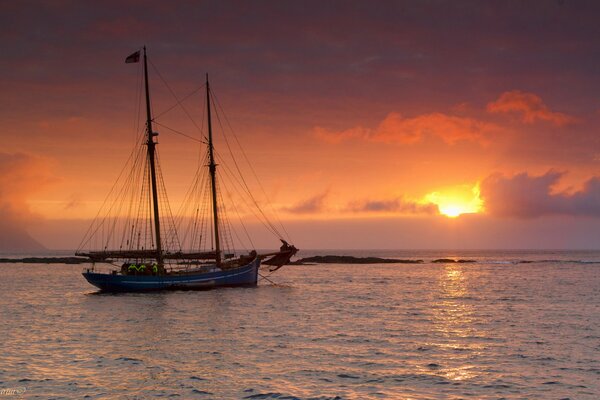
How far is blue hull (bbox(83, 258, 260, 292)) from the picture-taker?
61.2 metres

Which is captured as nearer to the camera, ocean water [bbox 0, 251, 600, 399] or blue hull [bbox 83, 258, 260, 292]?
ocean water [bbox 0, 251, 600, 399]

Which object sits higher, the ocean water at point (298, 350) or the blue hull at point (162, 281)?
the blue hull at point (162, 281)

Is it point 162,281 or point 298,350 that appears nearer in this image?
point 298,350

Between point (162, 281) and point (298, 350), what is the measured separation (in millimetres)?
36600

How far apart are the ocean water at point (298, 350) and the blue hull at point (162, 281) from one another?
24.5ft

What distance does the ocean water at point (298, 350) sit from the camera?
70.4 ft

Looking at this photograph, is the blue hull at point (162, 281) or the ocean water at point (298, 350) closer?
the ocean water at point (298, 350)

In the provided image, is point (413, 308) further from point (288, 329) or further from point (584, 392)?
point (584, 392)

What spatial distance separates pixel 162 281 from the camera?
205 ft

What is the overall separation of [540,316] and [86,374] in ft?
110

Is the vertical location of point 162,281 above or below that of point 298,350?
above

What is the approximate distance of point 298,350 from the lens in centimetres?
2894

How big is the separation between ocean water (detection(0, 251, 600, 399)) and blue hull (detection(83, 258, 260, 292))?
7.47 metres

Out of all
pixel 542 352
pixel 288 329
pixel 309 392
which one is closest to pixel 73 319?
pixel 288 329
